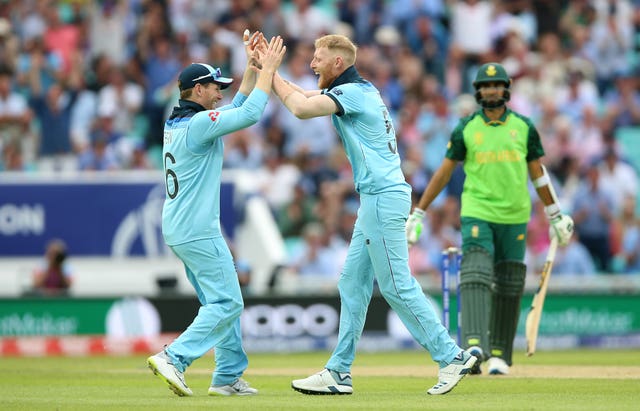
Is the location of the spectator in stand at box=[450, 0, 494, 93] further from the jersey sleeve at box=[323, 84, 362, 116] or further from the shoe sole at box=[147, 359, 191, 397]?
the shoe sole at box=[147, 359, 191, 397]

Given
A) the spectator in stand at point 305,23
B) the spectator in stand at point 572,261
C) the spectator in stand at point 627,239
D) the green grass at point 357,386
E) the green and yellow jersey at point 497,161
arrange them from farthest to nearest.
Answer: the spectator in stand at point 305,23
the spectator in stand at point 627,239
the spectator in stand at point 572,261
the green and yellow jersey at point 497,161
the green grass at point 357,386

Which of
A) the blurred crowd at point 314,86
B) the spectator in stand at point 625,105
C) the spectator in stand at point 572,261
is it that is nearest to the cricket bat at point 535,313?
the blurred crowd at point 314,86

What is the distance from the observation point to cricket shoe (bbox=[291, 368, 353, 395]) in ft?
32.6

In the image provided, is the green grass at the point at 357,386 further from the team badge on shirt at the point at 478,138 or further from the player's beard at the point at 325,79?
the player's beard at the point at 325,79

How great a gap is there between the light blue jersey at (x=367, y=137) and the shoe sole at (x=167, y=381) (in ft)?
6.13

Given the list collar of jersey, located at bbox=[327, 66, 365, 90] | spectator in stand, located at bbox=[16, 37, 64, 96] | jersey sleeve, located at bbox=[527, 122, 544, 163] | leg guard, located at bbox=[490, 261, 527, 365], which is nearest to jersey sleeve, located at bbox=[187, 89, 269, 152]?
collar of jersey, located at bbox=[327, 66, 365, 90]

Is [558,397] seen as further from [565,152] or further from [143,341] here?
[565,152]

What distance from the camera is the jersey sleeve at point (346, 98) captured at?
9719 millimetres

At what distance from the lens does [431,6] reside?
24.0 meters

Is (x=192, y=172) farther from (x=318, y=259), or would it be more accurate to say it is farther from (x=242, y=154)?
(x=242, y=154)

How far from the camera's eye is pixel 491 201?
12.0m

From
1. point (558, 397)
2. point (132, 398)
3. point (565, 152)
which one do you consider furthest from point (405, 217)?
point (565, 152)

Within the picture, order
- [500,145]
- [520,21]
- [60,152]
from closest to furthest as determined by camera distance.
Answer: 1. [500,145]
2. [60,152]
3. [520,21]

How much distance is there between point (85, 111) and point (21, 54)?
75.8 inches
